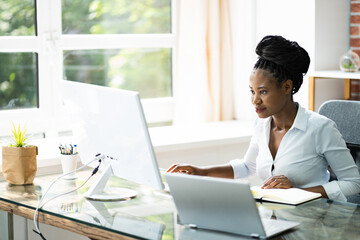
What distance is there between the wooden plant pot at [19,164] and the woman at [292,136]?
54 cm

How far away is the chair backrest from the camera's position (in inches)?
98.6

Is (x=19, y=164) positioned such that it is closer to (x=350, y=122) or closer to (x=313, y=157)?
(x=313, y=157)

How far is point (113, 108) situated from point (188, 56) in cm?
184

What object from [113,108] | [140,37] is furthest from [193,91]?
[113,108]

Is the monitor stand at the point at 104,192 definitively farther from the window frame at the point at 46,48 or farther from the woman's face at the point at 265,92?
the window frame at the point at 46,48

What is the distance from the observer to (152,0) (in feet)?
12.1

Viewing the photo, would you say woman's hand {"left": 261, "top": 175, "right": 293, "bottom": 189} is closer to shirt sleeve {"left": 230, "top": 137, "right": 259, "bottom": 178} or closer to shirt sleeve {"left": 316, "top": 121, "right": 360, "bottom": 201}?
shirt sleeve {"left": 316, "top": 121, "right": 360, "bottom": 201}

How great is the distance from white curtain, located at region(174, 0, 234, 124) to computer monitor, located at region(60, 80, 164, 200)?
1.54 metres

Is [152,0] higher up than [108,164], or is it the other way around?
[152,0]

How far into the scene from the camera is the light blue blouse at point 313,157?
219 cm

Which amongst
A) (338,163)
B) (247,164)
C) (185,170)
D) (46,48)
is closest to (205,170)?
(185,170)

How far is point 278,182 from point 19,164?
94 cm

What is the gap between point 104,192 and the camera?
86.0 inches

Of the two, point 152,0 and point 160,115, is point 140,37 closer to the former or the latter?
point 152,0
